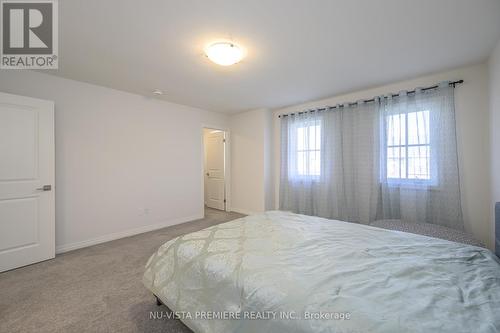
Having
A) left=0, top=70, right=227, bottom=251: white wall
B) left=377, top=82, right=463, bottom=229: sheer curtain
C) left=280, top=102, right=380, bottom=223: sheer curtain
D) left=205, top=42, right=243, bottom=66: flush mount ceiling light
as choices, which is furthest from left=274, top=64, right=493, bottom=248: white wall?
left=0, top=70, right=227, bottom=251: white wall

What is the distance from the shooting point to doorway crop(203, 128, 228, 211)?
5237 millimetres

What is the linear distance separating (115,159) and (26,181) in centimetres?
107

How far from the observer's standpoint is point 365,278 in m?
A: 1.05

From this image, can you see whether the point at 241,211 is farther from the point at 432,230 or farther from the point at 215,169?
the point at 432,230

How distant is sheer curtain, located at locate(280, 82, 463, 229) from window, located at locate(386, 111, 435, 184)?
0.01 m

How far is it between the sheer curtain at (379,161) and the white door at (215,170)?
5.93 ft

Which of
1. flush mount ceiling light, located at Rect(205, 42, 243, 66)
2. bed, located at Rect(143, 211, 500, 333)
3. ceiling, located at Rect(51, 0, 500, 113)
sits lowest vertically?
bed, located at Rect(143, 211, 500, 333)

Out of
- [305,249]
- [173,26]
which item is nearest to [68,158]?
[173,26]

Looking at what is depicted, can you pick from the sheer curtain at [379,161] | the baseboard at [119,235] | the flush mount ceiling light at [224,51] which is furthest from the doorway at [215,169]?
the flush mount ceiling light at [224,51]

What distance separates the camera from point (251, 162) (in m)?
4.76

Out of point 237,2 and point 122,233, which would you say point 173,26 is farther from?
point 122,233

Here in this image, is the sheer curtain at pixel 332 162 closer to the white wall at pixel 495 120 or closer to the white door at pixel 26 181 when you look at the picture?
the white wall at pixel 495 120

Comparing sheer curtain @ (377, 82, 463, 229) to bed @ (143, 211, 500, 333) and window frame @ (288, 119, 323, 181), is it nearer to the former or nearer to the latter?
window frame @ (288, 119, 323, 181)

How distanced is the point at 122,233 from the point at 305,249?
3.24 metres
